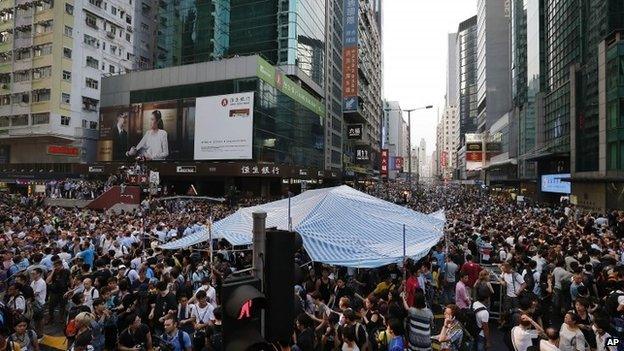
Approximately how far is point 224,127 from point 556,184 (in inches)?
1528

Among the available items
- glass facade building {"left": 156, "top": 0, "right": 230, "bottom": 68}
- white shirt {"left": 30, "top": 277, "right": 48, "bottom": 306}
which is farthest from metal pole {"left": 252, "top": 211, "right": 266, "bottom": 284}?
glass facade building {"left": 156, "top": 0, "right": 230, "bottom": 68}

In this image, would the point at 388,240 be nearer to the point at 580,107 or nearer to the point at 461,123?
the point at 580,107

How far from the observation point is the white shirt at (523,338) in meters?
6.54

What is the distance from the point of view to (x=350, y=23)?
86125 mm

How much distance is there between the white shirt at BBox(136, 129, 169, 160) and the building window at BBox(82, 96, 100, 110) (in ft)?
40.9

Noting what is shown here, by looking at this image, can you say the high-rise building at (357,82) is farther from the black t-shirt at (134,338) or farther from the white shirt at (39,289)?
the black t-shirt at (134,338)

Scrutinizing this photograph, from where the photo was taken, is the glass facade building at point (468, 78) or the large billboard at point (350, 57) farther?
the glass facade building at point (468, 78)

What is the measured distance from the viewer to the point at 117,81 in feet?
193

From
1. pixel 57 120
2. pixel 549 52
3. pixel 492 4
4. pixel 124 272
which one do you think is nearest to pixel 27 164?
pixel 57 120

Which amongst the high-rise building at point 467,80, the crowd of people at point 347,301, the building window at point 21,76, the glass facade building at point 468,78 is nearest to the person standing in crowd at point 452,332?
the crowd of people at point 347,301

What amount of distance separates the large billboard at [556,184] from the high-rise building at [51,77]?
61.0 meters

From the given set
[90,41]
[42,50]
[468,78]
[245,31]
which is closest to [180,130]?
[245,31]

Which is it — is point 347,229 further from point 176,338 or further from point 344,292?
point 176,338

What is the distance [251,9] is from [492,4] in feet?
273
